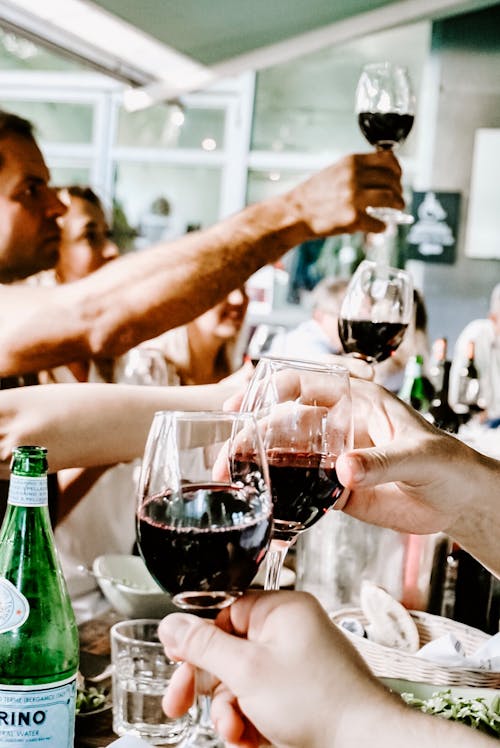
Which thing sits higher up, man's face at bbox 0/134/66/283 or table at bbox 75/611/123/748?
man's face at bbox 0/134/66/283

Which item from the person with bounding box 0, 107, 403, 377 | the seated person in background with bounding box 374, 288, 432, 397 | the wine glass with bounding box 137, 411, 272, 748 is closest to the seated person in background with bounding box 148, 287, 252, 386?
the person with bounding box 0, 107, 403, 377

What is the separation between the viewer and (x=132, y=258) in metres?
1.96

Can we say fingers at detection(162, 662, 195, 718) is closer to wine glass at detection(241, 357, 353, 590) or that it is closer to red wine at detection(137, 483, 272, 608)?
red wine at detection(137, 483, 272, 608)

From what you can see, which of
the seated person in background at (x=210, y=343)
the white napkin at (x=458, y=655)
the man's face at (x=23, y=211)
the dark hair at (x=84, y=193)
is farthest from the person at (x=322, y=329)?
the white napkin at (x=458, y=655)

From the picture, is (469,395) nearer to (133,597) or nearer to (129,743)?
(133,597)

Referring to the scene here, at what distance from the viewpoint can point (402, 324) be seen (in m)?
1.36

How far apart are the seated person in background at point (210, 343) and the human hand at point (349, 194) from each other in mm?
408

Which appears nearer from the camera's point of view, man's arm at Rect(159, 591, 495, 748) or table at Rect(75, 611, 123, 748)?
man's arm at Rect(159, 591, 495, 748)

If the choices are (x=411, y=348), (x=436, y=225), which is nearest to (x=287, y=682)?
(x=411, y=348)

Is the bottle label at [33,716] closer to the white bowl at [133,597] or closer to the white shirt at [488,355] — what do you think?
the white bowl at [133,597]

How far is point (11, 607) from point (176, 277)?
120 cm

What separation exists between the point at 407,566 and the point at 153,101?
2.49m

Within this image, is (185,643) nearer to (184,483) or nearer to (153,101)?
(184,483)

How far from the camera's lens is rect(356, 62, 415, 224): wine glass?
146 cm
